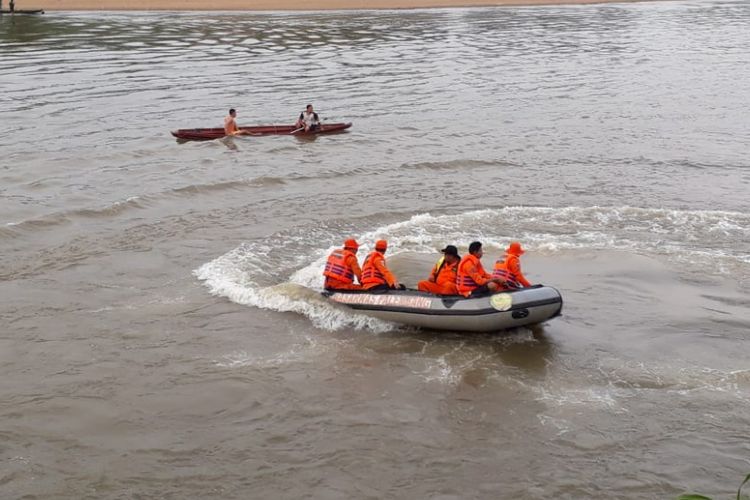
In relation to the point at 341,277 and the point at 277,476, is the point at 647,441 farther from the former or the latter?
the point at 341,277

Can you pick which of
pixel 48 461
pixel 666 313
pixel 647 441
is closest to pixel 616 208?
pixel 666 313

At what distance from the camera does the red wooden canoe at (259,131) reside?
2622 cm

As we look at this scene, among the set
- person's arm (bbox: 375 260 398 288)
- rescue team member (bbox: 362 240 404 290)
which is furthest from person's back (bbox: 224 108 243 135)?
person's arm (bbox: 375 260 398 288)

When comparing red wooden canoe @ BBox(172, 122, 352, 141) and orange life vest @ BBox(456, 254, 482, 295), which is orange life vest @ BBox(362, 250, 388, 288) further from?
red wooden canoe @ BBox(172, 122, 352, 141)

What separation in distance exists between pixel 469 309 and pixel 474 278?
56cm

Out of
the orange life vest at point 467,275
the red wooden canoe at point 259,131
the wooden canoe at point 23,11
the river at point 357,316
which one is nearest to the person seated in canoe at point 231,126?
the red wooden canoe at point 259,131

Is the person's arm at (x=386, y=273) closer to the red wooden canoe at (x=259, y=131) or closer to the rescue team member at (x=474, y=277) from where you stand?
the rescue team member at (x=474, y=277)

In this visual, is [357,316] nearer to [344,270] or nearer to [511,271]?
[344,270]

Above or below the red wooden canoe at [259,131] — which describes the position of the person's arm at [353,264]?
below

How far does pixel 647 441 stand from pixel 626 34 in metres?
47.2

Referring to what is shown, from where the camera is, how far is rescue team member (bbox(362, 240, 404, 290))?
1422cm

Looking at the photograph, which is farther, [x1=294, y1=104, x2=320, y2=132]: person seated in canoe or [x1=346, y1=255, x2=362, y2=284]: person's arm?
[x1=294, y1=104, x2=320, y2=132]: person seated in canoe

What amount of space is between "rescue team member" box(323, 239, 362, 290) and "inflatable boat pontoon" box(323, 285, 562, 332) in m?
0.69

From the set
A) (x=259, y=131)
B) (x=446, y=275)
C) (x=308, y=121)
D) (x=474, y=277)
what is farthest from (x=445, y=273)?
(x=259, y=131)
